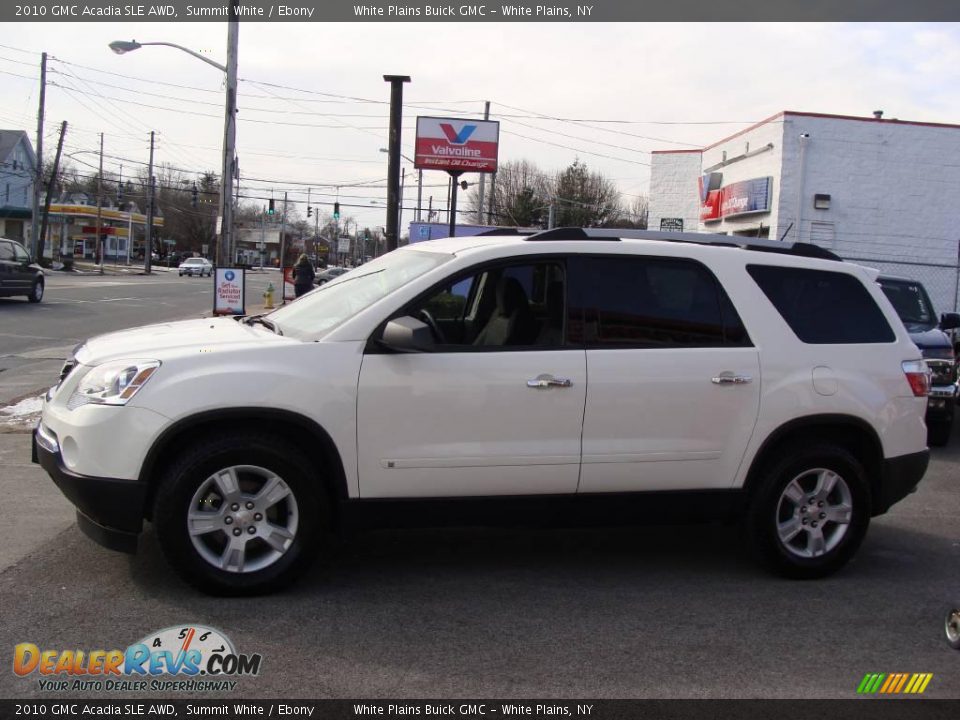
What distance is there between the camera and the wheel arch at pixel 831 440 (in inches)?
199

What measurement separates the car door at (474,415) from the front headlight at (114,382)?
106 cm

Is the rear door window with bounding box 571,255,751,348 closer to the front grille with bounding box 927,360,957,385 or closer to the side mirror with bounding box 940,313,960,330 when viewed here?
the front grille with bounding box 927,360,957,385

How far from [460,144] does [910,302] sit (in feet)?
78.2

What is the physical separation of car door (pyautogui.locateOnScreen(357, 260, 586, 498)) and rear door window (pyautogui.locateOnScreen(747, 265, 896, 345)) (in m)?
1.32

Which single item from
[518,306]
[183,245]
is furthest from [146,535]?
[183,245]

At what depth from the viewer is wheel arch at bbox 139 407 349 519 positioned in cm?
432

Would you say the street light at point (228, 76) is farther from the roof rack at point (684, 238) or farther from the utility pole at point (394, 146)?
the roof rack at point (684, 238)

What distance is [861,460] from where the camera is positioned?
5359 millimetres

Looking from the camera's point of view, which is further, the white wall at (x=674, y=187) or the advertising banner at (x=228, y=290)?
the white wall at (x=674, y=187)

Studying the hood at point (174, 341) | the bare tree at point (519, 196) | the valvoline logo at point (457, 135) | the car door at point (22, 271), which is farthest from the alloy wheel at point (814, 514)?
the bare tree at point (519, 196)

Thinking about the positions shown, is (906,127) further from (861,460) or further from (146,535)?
(146,535)

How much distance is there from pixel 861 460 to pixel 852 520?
0.39m

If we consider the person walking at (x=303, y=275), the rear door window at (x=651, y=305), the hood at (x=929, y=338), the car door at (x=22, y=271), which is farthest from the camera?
the car door at (x=22, y=271)

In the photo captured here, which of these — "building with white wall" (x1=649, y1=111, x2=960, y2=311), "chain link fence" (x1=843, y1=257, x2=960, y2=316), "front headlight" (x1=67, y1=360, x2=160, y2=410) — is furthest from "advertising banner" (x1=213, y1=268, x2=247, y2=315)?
"chain link fence" (x1=843, y1=257, x2=960, y2=316)
